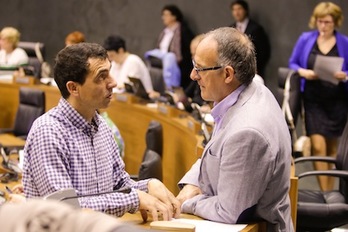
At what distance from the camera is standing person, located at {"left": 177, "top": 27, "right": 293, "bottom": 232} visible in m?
2.44

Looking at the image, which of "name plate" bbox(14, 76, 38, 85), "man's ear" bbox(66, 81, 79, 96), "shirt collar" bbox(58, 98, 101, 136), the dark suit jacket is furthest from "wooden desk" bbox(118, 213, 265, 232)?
the dark suit jacket

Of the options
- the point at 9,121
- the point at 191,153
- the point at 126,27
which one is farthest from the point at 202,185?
the point at 126,27

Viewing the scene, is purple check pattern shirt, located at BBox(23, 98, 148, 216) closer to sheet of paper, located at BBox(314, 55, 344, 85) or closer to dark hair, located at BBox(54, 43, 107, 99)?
dark hair, located at BBox(54, 43, 107, 99)

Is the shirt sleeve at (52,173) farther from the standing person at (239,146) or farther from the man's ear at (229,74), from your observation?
A: the man's ear at (229,74)

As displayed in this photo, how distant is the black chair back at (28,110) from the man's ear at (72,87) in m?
4.36

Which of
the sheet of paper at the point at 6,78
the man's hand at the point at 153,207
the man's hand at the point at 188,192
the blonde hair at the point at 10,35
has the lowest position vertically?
the sheet of paper at the point at 6,78

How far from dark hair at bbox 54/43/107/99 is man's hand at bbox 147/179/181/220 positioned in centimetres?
46

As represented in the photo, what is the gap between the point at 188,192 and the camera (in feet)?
9.14

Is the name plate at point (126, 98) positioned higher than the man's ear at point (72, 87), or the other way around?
the man's ear at point (72, 87)

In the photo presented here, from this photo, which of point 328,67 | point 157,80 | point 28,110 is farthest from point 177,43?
point 328,67

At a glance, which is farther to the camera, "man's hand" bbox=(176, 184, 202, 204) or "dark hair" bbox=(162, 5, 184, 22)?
"dark hair" bbox=(162, 5, 184, 22)

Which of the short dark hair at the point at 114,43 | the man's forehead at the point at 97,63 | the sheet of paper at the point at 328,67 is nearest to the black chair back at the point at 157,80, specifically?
the short dark hair at the point at 114,43

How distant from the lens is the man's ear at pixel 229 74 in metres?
2.60

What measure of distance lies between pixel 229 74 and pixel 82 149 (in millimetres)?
590
